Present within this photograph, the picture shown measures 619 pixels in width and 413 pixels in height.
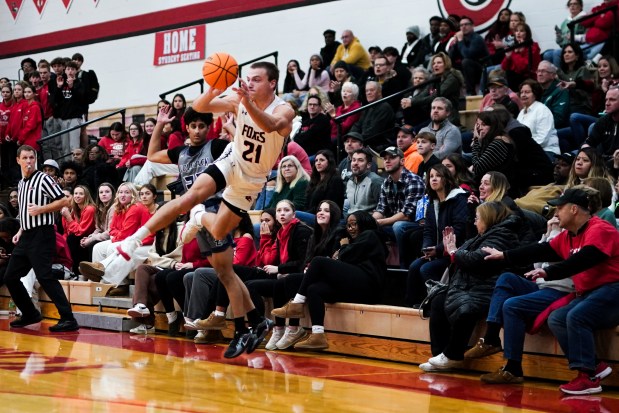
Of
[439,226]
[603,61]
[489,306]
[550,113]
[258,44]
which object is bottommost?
[489,306]

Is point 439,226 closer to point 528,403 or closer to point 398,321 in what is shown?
point 398,321

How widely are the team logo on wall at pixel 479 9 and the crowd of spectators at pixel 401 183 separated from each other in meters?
0.38

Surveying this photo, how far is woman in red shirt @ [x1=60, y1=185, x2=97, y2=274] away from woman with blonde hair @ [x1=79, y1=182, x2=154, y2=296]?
2.31 feet

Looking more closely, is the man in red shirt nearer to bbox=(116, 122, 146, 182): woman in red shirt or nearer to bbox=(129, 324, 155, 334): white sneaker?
bbox=(129, 324, 155, 334): white sneaker

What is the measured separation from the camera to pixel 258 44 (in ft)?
56.3

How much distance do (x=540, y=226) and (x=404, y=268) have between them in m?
1.41

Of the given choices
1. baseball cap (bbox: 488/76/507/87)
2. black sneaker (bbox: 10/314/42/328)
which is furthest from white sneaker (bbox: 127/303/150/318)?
baseball cap (bbox: 488/76/507/87)

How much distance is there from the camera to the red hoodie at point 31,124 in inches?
614

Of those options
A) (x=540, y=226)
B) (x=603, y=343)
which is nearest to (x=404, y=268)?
(x=540, y=226)

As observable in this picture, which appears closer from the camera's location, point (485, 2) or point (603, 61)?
point (603, 61)

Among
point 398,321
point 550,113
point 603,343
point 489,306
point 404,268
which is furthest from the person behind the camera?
point 550,113

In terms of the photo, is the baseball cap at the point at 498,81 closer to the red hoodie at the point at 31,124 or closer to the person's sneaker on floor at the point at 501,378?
the person's sneaker on floor at the point at 501,378

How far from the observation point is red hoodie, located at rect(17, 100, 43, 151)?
614 inches

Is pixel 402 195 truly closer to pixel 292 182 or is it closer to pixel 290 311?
pixel 292 182
